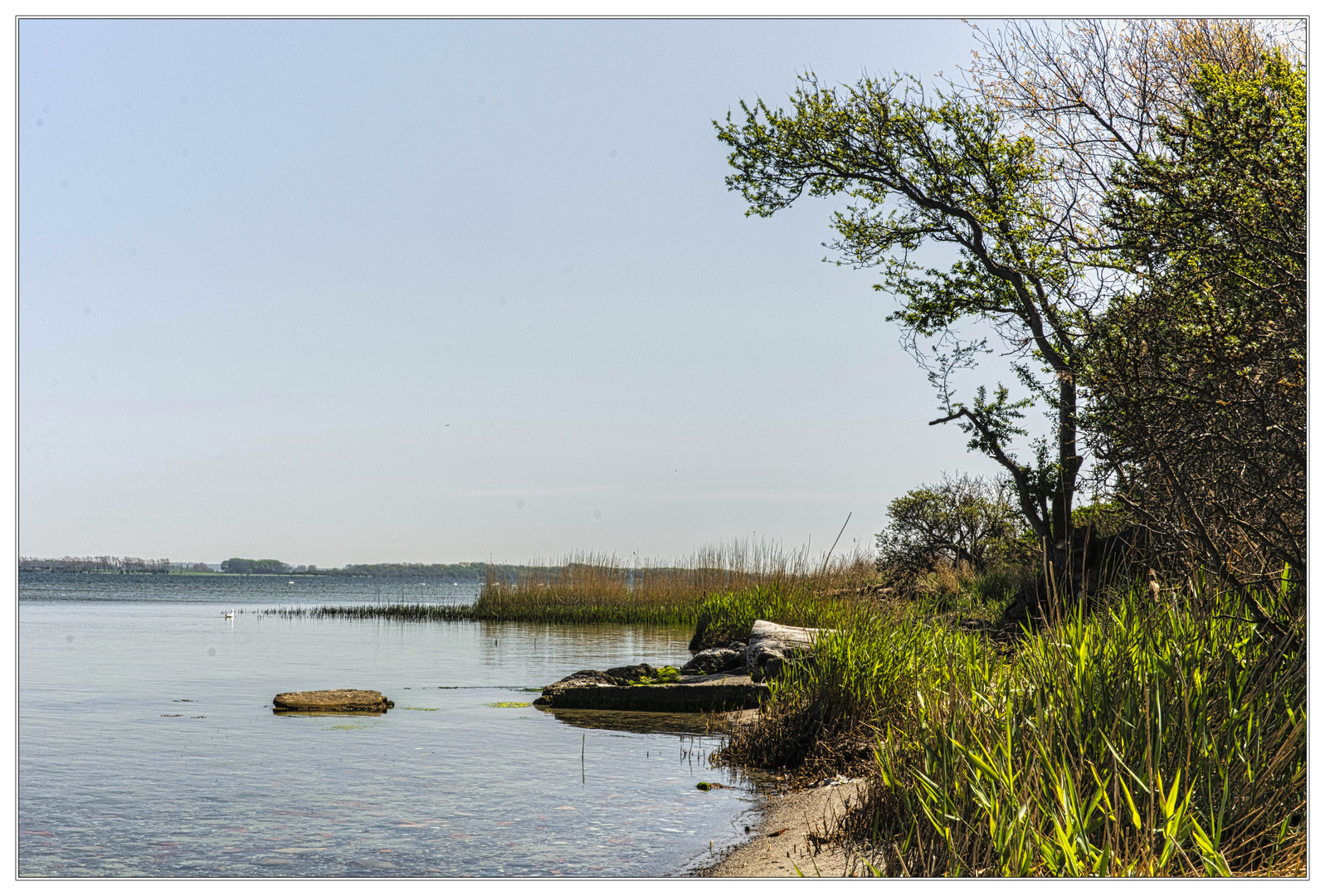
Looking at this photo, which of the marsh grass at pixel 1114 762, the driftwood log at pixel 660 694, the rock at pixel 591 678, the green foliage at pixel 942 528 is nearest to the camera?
the marsh grass at pixel 1114 762

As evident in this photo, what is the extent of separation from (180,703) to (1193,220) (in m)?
11.1

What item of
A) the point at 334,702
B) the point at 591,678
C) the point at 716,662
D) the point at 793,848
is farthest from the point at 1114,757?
the point at 334,702

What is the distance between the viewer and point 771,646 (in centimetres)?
1051

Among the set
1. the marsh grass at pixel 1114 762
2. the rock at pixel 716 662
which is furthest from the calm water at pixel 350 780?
the rock at pixel 716 662

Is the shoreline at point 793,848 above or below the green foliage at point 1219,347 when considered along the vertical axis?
below

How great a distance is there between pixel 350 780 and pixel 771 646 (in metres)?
4.74

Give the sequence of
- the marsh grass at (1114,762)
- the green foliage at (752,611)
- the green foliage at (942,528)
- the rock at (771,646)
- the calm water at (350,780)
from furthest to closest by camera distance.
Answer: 1. the green foliage at (942,528)
2. the green foliage at (752,611)
3. the rock at (771,646)
4. the calm water at (350,780)
5. the marsh grass at (1114,762)

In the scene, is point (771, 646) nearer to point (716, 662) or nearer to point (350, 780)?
point (716, 662)

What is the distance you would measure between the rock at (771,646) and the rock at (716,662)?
1.03 metres

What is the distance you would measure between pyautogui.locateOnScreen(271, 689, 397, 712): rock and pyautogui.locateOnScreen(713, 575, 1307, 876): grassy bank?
693 cm

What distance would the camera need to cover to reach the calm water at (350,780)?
5.34 m

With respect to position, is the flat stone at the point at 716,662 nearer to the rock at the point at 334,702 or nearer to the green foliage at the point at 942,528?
the rock at the point at 334,702

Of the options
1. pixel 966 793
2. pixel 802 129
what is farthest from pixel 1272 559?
pixel 802 129

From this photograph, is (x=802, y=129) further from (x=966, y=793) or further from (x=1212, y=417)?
(x=966, y=793)
